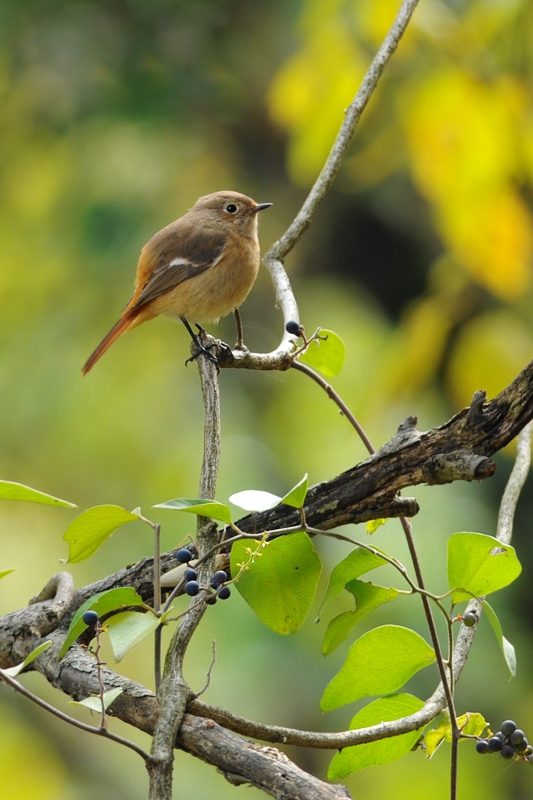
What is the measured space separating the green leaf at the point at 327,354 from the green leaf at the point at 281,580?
2.35 feet

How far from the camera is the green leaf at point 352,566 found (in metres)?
1.68

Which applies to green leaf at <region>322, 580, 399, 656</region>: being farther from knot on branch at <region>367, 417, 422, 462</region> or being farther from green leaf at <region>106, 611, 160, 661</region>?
green leaf at <region>106, 611, 160, 661</region>

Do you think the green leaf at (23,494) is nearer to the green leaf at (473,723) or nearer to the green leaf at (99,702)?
the green leaf at (99,702)

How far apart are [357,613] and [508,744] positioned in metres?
0.41

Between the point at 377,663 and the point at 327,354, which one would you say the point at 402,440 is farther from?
the point at 327,354

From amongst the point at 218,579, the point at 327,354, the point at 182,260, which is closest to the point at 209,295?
the point at 182,260

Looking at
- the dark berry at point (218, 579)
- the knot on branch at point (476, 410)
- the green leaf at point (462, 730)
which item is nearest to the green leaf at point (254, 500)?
the dark berry at point (218, 579)

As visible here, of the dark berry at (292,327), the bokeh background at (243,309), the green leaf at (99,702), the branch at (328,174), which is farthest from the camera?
the bokeh background at (243,309)

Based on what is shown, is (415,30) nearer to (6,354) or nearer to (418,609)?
(418,609)

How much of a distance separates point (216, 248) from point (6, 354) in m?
2.96

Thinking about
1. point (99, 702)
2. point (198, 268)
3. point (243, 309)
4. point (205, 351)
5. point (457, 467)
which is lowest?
point (99, 702)

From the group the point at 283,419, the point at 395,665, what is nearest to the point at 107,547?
the point at 283,419

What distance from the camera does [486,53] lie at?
4500 mm

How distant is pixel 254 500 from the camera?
1596mm
